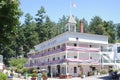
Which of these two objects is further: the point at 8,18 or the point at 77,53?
the point at 77,53

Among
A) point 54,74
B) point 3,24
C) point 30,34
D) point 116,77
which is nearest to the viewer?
point 3,24

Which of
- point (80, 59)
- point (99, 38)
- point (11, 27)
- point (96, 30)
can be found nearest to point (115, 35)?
point (96, 30)

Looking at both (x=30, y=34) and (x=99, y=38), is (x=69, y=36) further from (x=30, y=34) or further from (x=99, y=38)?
(x=30, y=34)

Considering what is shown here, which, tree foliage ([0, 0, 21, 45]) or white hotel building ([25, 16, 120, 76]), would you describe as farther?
white hotel building ([25, 16, 120, 76])

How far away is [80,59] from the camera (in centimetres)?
6366

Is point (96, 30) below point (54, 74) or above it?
above

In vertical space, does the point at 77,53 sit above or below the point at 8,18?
above

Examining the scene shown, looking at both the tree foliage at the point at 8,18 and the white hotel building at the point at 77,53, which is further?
the white hotel building at the point at 77,53

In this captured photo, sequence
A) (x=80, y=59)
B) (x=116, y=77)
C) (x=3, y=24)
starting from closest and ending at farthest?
(x=3, y=24), (x=116, y=77), (x=80, y=59)

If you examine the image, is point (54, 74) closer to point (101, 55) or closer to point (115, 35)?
point (101, 55)

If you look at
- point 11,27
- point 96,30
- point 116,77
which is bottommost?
point 116,77

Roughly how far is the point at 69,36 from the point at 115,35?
55382 mm

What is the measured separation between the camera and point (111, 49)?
6719 cm

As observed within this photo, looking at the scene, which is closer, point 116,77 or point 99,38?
point 116,77
